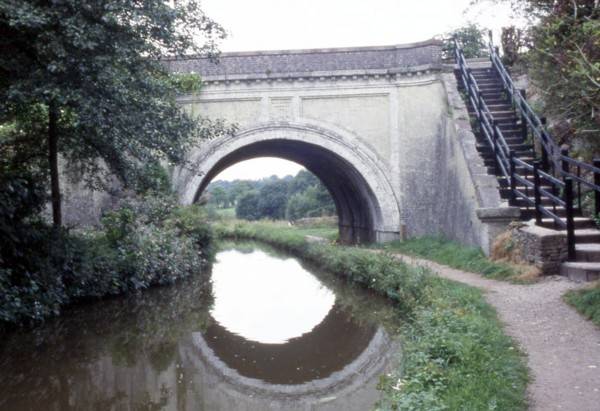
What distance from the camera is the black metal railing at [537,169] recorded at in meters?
7.79

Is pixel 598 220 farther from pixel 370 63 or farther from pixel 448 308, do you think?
pixel 370 63

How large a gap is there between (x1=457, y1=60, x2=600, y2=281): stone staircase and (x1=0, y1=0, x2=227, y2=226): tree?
5.51 metres

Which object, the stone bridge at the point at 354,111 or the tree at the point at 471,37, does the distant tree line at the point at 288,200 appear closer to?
the tree at the point at 471,37

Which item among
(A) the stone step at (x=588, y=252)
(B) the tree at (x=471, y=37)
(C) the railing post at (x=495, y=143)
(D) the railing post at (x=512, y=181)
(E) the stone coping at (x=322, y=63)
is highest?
(B) the tree at (x=471, y=37)

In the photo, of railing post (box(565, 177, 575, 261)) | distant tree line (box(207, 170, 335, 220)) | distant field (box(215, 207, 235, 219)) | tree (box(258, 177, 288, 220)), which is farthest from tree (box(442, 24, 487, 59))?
tree (box(258, 177, 288, 220))

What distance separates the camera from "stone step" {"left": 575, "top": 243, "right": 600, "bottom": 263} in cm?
744

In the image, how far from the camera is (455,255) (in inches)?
452

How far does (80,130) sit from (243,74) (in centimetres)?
705

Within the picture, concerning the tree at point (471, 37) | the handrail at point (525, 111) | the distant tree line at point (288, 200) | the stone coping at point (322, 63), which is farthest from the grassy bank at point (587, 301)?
the distant tree line at point (288, 200)

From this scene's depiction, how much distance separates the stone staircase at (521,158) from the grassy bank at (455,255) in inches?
34.2

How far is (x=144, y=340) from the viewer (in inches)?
308

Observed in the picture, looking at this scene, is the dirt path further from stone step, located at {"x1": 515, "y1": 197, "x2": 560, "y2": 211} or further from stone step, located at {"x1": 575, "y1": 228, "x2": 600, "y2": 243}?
stone step, located at {"x1": 515, "y1": 197, "x2": 560, "y2": 211}

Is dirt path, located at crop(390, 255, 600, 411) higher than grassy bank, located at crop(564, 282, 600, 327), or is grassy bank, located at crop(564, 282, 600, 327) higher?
grassy bank, located at crop(564, 282, 600, 327)

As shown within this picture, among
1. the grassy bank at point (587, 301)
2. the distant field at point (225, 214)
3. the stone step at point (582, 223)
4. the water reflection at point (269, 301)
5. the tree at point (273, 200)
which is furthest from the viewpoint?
the tree at point (273, 200)
